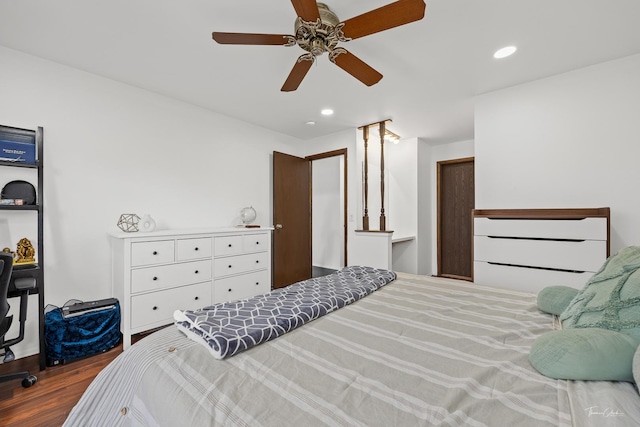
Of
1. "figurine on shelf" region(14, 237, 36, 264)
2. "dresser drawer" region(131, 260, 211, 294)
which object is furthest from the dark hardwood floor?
"figurine on shelf" region(14, 237, 36, 264)

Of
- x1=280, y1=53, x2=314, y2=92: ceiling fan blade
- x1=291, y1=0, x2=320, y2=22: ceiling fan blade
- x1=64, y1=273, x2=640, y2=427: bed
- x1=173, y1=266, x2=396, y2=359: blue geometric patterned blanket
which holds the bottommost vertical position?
x1=64, y1=273, x2=640, y2=427: bed

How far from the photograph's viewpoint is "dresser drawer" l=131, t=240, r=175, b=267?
234cm

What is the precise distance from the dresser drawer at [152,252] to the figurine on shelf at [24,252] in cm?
67

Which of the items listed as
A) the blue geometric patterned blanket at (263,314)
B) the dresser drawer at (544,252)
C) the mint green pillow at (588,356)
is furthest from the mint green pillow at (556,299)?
the dresser drawer at (544,252)

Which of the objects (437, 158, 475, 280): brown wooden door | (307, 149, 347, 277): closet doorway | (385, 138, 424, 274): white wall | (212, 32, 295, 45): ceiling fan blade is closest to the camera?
(212, 32, 295, 45): ceiling fan blade

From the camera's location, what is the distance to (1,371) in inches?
77.0

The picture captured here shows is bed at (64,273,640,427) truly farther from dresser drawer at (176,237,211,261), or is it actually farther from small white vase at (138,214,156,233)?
small white vase at (138,214,156,233)

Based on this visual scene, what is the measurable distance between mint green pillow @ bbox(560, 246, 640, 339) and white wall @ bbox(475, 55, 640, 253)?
1.59 meters

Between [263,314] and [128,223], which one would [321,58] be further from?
[128,223]

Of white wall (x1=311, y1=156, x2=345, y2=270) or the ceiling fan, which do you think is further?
white wall (x1=311, y1=156, x2=345, y2=270)

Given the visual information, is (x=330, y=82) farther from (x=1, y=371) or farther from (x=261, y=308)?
(x=1, y=371)

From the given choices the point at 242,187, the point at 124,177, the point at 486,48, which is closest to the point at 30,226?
the point at 124,177

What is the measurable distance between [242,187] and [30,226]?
2088 millimetres

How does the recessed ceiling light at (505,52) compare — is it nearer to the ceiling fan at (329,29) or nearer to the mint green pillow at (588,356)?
the ceiling fan at (329,29)
